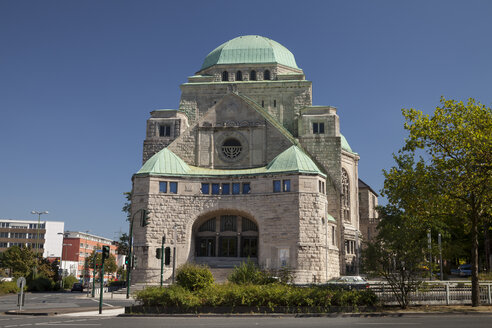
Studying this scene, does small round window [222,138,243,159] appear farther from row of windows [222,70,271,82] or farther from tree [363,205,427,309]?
tree [363,205,427,309]

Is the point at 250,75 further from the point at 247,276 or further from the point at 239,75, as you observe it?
the point at 247,276

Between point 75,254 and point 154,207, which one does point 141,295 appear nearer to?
point 154,207

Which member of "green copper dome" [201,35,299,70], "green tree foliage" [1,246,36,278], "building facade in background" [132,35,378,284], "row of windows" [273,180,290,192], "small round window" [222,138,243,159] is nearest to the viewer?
"building facade in background" [132,35,378,284]

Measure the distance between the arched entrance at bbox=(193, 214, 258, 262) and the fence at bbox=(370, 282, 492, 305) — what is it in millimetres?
22108

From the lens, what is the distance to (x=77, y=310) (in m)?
24.9

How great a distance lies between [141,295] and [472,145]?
16.7m

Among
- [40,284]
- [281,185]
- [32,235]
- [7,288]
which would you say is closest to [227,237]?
[281,185]

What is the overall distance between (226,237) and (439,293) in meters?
24.7

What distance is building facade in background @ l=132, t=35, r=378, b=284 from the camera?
4250cm

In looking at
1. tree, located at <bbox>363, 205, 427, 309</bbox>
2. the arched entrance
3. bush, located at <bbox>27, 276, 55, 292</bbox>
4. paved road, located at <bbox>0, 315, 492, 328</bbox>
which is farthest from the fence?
bush, located at <bbox>27, 276, 55, 292</bbox>

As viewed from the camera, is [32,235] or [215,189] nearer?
[215,189]

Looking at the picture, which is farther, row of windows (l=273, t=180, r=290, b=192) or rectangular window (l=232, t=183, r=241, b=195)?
rectangular window (l=232, t=183, r=241, b=195)

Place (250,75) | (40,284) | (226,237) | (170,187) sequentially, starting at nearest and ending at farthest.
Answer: (170,187), (226,237), (40,284), (250,75)

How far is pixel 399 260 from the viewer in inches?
915
